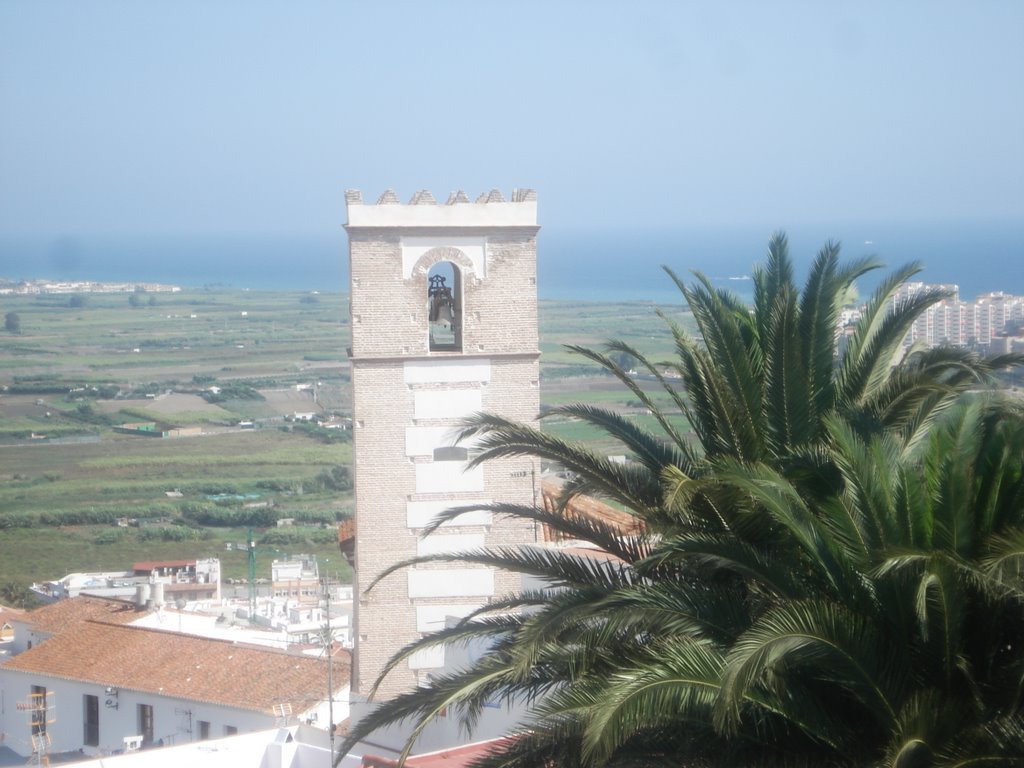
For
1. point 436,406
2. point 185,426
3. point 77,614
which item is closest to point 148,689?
point 77,614

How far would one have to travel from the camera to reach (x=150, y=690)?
18.5 meters

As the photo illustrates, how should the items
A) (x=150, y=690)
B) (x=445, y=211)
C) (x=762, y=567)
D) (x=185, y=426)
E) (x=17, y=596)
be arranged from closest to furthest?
(x=762, y=567) → (x=445, y=211) → (x=150, y=690) → (x=17, y=596) → (x=185, y=426)

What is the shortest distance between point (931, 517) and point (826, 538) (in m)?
0.41

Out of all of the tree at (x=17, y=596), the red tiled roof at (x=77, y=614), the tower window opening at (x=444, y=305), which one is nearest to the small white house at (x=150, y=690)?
the red tiled roof at (x=77, y=614)

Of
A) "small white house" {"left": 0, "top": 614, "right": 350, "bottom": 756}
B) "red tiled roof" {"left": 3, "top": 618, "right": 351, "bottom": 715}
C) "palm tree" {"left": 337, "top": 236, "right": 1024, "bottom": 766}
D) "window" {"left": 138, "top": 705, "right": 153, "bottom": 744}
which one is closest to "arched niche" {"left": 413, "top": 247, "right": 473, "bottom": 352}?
"small white house" {"left": 0, "top": 614, "right": 350, "bottom": 756}

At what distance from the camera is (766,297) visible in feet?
24.2

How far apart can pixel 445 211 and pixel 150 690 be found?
8.94 metres

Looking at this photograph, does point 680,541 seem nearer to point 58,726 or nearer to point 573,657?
point 573,657

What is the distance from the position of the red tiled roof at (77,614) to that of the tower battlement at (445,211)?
11901 mm

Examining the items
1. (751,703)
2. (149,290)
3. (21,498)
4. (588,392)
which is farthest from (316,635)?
(149,290)

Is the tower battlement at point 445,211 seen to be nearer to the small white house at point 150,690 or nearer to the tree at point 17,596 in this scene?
the small white house at point 150,690

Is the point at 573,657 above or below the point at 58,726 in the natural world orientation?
above

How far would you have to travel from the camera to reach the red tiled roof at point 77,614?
73.5 feet

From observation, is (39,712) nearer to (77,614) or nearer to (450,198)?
(77,614)
